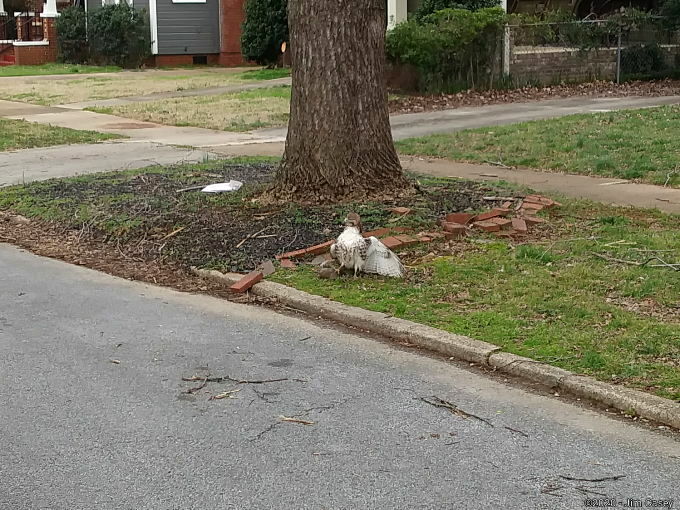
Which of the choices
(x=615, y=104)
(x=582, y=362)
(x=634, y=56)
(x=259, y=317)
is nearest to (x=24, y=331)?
(x=259, y=317)

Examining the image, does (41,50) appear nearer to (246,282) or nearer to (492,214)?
(492,214)

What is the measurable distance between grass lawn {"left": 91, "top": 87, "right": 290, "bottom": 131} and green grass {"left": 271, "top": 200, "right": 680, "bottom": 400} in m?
10.2

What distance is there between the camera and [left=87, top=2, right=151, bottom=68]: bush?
3266 cm

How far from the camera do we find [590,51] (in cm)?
2262

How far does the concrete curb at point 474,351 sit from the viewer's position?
4.86 metres

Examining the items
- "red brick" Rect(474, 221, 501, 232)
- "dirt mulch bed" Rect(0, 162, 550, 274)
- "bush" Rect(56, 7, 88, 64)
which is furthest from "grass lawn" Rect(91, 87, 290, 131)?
"bush" Rect(56, 7, 88, 64)

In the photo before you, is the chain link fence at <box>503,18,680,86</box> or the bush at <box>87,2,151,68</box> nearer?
the chain link fence at <box>503,18,680,86</box>

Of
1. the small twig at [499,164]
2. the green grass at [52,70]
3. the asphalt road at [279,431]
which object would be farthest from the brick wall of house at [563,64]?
the asphalt road at [279,431]

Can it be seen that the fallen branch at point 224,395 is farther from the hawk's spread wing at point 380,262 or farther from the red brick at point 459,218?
the red brick at point 459,218

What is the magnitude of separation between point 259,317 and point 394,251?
1632 millimetres

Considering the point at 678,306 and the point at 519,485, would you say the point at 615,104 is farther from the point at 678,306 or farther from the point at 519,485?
the point at 519,485

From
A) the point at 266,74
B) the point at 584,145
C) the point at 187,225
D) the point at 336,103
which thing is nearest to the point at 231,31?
the point at 266,74

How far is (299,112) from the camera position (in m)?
9.50

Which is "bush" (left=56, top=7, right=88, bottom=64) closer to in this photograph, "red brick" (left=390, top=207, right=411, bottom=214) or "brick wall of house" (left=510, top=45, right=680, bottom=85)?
"brick wall of house" (left=510, top=45, right=680, bottom=85)
